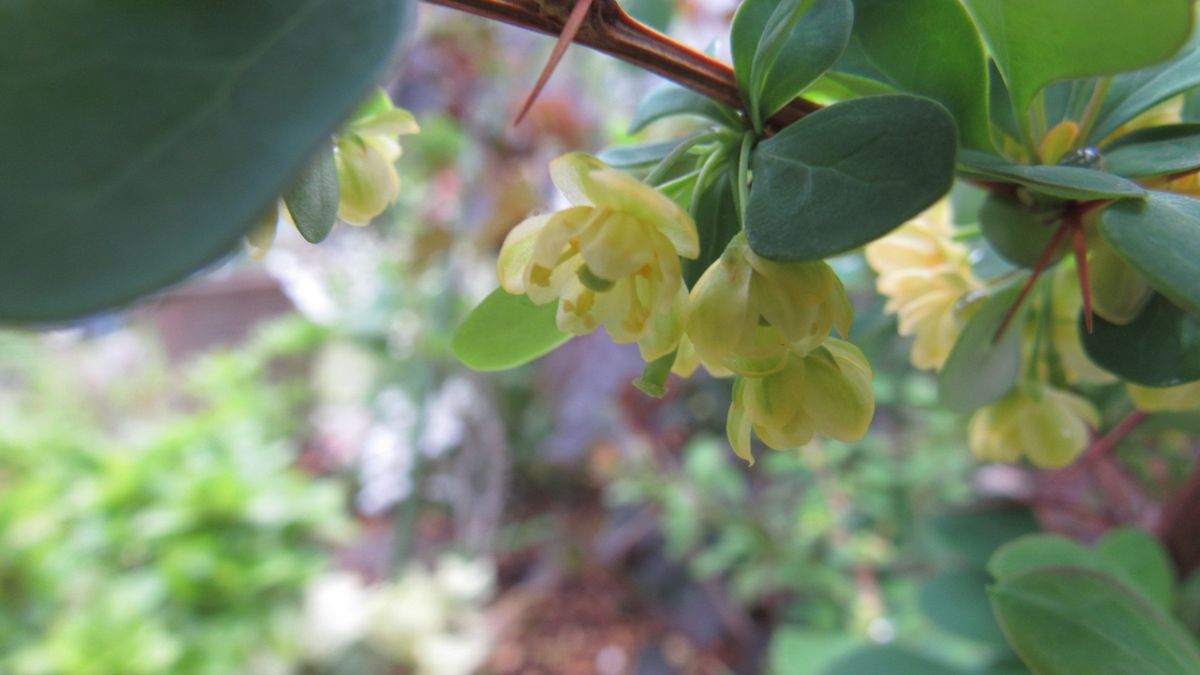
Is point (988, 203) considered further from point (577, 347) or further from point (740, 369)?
point (577, 347)

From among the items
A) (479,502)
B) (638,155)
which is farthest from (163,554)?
(638,155)

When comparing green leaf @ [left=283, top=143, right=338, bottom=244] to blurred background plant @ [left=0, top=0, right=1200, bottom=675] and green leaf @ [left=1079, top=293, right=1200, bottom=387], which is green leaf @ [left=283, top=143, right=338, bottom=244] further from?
blurred background plant @ [left=0, top=0, right=1200, bottom=675]

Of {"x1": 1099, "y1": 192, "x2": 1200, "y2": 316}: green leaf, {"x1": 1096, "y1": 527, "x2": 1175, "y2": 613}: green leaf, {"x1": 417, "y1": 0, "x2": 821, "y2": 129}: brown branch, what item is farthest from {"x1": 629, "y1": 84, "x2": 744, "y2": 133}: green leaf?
{"x1": 1096, "y1": 527, "x2": 1175, "y2": 613}: green leaf

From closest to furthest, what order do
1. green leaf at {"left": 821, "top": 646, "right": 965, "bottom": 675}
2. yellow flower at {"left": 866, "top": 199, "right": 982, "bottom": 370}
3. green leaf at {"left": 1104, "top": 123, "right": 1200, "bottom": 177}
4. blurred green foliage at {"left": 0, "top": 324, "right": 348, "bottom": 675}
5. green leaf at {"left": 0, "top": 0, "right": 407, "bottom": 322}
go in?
green leaf at {"left": 0, "top": 0, "right": 407, "bottom": 322} → green leaf at {"left": 1104, "top": 123, "right": 1200, "bottom": 177} → yellow flower at {"left": 866, "top": 199, "right": 982, "bottom": 370} → green leaf at {"left": 821, "top": 646, "right": 965, "bottom": 675} → blurred green foliage at {"left": 0, "top": 324, "right": 348, "bottom": 675}

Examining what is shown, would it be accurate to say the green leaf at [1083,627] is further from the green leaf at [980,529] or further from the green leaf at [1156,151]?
the green leaf at [980,529]

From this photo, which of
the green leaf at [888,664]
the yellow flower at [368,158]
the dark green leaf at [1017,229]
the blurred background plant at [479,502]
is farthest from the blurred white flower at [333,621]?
the dark green leaf at [1017,229]

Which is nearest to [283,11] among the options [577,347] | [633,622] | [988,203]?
[988,203]

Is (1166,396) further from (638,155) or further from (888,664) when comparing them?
(888,664)
